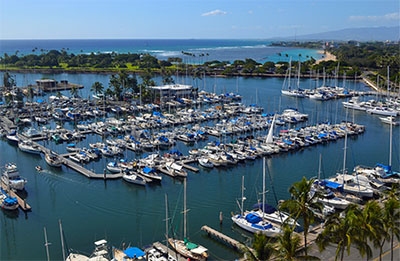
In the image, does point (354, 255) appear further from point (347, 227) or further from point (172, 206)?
point (172, 206)

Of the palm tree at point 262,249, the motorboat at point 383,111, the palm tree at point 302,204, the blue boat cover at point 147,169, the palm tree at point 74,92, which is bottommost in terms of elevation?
the blue boat cover at point 147,169

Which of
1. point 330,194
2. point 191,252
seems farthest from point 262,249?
point 330,194

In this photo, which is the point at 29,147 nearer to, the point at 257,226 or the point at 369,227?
the point at 257,226

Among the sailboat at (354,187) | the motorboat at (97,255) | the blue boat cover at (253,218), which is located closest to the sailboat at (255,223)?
the blue boat cover at (253,218)

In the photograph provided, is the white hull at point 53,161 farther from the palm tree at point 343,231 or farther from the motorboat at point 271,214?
the palm tree at point 343,231

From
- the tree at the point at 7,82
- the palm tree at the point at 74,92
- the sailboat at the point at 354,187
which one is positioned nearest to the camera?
the sailboat at the point at 354,187

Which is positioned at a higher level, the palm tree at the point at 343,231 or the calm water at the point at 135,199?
the palm tree at the point at 343,231

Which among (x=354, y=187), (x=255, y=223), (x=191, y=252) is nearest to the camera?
(x=191, y=252)
